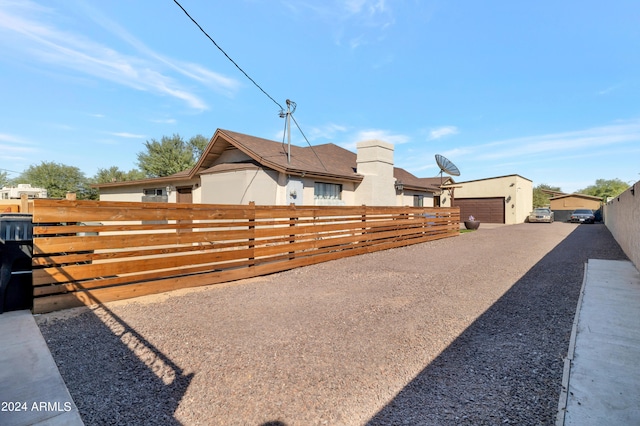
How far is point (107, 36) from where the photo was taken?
9.72m

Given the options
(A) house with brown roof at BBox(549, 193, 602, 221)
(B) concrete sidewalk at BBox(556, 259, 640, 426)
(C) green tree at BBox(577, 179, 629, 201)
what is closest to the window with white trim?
(B) concrete sidewalk at BBox(556, 259, 640, 426)

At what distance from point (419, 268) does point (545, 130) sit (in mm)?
17974

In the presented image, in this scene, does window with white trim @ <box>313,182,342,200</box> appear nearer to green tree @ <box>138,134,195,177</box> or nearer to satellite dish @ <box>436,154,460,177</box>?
satellite dish @ <box>436,154,460,177</box>

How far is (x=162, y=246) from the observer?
19.4 ft

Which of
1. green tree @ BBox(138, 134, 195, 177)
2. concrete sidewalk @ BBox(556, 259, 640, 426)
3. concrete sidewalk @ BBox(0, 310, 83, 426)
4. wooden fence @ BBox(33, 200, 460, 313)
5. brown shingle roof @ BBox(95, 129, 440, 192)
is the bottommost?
concrete sidewalk @ BBox(0, 310, 83, 426)

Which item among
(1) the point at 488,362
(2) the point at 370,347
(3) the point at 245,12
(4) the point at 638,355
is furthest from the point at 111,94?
(4) the point at 638,355

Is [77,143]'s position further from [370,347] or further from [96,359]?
[370,347]

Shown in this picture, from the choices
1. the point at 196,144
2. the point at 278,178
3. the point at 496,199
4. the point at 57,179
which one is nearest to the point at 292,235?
the point at 278,178

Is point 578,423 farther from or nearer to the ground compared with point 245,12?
nearer to the ground

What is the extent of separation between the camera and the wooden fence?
15.5ft

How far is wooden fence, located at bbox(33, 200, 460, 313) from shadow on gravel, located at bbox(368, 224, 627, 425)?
4837 millimetres

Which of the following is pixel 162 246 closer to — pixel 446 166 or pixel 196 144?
pixel 446 166

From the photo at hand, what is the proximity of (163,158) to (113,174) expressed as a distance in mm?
9717

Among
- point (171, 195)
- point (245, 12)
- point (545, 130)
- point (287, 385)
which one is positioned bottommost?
point (287, 385)
